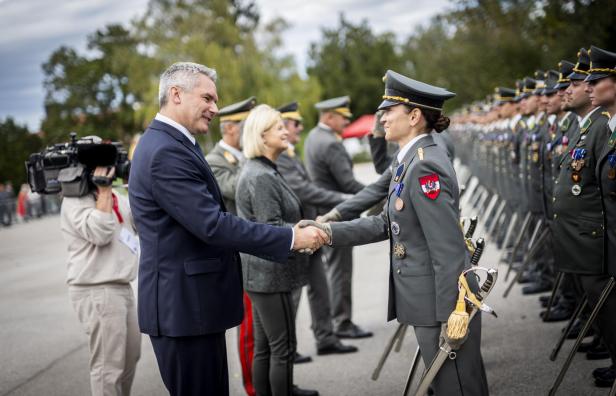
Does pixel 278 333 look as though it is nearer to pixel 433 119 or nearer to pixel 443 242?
pixel 443 242

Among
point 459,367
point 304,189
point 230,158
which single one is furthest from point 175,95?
point 304,189

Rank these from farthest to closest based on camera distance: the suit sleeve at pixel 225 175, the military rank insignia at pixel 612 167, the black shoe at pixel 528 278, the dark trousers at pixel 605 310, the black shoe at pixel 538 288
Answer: the black shoe at pixel 528 278 < the black shoe at pixel 538 288 < the suit sleeve at pixel 225 175 < the dark trousers at pixel 605 310 < the military rank insignia at pixel 612 167

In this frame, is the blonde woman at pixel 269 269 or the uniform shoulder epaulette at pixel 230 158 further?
the uniform shoulder epaulette at pixel 230 158

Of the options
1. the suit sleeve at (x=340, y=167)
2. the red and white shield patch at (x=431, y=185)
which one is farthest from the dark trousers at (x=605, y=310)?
the suit sleeve at (x=340, y=167)

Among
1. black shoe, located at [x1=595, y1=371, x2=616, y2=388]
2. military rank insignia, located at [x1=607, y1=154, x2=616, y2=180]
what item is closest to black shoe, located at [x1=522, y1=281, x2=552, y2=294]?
black shoe, located at [x1=595, y1=371, x2=616, y2=388]

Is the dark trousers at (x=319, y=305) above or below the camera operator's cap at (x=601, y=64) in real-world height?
below

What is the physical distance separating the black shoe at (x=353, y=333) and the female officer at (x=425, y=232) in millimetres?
3236

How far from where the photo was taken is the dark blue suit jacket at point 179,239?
3.26m

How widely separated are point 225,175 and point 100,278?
178 cm

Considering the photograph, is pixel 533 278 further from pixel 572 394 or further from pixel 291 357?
pixel 291 357

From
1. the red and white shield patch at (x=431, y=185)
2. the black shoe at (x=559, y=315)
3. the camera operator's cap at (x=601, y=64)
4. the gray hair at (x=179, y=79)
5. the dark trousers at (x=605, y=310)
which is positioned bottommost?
the black shoe at (x=559, y=315)

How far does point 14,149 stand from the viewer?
52.6 meters

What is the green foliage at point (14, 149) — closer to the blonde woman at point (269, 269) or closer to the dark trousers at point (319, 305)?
the dark trousers at point (319, 305)

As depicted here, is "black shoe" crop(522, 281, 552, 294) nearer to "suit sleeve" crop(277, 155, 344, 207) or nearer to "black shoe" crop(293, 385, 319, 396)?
"suit sleeve" crop(277, 155, 344, 207)
